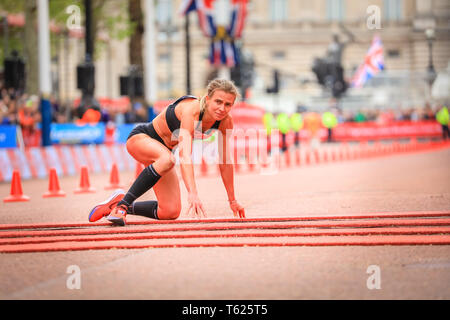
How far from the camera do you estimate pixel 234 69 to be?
32.2m

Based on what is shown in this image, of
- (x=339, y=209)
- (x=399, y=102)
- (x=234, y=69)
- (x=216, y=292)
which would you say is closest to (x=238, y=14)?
(x=234, y=69)

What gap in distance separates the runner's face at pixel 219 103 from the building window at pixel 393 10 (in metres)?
64.9

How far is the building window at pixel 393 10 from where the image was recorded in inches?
2763

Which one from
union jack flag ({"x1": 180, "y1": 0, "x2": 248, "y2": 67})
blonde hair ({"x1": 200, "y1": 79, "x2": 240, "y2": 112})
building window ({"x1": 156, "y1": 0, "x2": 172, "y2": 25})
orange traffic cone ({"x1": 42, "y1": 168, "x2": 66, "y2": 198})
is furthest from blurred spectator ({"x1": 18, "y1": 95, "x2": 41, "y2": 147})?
building window ({"x1": 156, "y1": 0, "x2": 172, "y2": 25})

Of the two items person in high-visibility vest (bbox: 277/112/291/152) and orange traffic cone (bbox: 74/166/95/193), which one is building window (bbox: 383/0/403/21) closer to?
person in high-visibility vest (bbox: 277/112/291/152)

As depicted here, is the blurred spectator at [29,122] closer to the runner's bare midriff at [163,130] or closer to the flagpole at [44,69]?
the flagpole at [44,69]

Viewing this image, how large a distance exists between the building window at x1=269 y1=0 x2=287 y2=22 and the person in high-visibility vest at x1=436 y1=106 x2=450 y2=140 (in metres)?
37.4

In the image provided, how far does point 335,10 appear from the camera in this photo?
73688 mm

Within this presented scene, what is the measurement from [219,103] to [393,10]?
6589 centimetres

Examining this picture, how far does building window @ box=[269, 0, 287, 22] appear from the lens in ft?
243

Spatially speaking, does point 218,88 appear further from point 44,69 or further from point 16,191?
point 44,69

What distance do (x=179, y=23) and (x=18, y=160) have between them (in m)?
57.0

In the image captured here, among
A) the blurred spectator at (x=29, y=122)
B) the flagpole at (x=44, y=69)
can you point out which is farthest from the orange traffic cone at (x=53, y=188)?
the blurred spectator at (x=29, y=122)

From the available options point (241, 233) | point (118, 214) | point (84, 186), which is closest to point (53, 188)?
point (84, 186)
